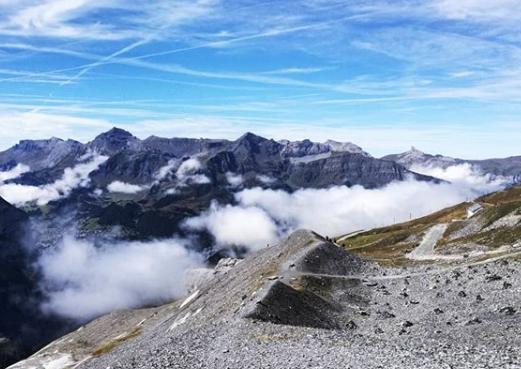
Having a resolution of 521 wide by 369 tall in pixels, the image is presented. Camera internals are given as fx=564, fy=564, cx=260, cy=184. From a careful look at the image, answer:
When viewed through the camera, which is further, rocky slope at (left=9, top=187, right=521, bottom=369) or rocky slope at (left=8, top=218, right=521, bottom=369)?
rocky slope at (left=9, top=187, right=521, bottom=369)

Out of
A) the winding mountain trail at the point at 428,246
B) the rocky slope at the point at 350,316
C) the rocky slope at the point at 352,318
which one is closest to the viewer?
the rocky slope at the point at 352,318

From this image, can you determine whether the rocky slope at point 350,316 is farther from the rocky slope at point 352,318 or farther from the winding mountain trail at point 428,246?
the winding mountain trail at point 428,246

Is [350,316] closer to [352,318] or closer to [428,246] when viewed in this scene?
[352,318]

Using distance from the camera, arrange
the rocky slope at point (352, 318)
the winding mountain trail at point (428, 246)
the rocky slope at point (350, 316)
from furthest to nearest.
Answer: the winding mountain trail at point (428, 246) < the rocky slope at point (350, 316) < the rocky slope at point (352, 318)

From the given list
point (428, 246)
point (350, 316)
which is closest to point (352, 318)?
point (350, 316)

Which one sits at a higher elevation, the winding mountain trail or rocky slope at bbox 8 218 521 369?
rocky slope at bbox 8 218 521 369

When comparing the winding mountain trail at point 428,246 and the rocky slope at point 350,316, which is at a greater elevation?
the rocky slope at point 350,316

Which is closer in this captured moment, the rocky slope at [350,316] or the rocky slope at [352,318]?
the rocky slope at [352,318]

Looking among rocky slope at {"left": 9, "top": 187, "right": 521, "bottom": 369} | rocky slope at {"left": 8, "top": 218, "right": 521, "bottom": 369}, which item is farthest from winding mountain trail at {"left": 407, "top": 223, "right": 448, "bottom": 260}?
rocky slope at {"left": 8, "top": 218, "right": 521, "bottom": 369}

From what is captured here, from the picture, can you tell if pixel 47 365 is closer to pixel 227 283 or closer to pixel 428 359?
pixel 227 283

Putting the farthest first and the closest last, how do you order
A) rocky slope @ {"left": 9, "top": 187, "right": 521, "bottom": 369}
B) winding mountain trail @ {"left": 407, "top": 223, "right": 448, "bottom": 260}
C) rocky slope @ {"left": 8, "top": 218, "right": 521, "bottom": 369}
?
winding mountain trail @ {"left": 407, "top": 223, "right": 448, "bottom": 260}
rocky slope @ {"left": 9, "top": 187, "right": 521, "bottom": 369}
rocky slope @ {"left": 8, "top": 218, "right": 521, "bottom": 369}

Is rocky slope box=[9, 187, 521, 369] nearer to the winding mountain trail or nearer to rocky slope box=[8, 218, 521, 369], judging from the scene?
rocky slope box=[8, 218, 521, 369]

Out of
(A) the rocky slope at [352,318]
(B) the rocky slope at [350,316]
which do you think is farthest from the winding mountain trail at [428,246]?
(A) the rocky slope at [352,318]

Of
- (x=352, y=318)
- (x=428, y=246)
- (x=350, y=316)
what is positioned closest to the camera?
(x=352, y=318)
